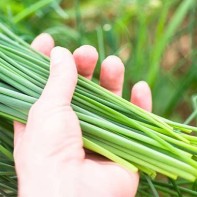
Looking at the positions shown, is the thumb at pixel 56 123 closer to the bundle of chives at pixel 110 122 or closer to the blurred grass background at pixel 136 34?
the bundle of chives at pixel 110 122

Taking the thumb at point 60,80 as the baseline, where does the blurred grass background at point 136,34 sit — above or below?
above

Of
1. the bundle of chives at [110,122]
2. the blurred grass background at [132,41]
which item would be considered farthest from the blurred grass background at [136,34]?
the bundle of chives at [110,122]

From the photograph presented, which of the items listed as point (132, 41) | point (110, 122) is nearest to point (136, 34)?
point (132, 41)

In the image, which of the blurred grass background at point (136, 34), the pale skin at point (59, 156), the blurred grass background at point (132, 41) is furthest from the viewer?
the blurred grass background at point (136, 34)

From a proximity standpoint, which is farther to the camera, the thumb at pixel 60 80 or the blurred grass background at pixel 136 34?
the blurred grass background at pixel 136 34

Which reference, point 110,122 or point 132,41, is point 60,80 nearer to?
point 110,122

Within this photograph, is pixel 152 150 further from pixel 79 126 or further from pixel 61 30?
pixel 61 30

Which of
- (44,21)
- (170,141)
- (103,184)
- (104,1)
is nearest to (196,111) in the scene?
(170,141)
